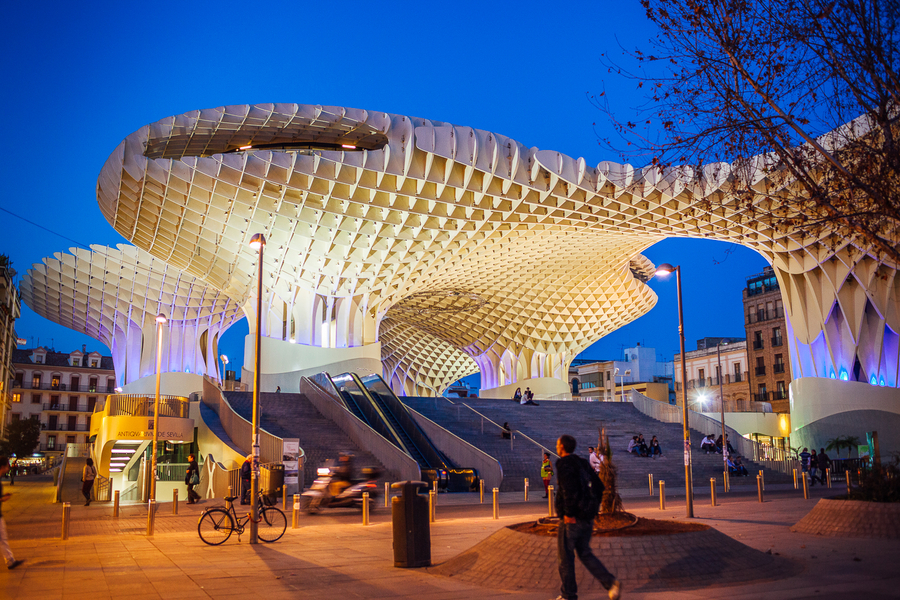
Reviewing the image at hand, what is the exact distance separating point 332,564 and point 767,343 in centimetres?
6013

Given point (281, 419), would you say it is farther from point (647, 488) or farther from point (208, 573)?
point (208, 573)

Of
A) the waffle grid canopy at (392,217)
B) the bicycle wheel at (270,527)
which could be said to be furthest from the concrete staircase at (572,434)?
the bicycle wheel at (270,527)

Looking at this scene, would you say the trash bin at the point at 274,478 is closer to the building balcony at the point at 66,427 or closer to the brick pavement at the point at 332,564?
the brick pavement at the point at 332,564

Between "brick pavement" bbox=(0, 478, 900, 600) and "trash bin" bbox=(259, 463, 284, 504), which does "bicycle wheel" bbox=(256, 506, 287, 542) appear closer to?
"brick pavement" bbox=(0, 478, 900, 600)

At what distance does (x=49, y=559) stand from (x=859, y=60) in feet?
43.4

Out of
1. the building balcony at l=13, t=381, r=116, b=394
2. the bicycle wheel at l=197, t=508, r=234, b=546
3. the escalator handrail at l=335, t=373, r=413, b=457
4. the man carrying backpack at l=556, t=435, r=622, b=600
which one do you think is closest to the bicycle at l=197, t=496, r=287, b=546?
the bicycle wheel at l=197, t=508, r=234, b=546

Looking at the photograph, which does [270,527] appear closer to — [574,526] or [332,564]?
[332,564]

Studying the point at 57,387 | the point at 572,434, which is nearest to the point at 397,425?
the point at 572,434

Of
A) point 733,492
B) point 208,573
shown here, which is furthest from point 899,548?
point 733,492

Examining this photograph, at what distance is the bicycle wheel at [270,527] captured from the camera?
44.1 ft

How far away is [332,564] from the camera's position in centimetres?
1029

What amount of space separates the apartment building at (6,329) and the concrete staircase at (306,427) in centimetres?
3489

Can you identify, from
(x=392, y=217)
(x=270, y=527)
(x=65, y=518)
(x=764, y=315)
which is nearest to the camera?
(x=65, y=518)

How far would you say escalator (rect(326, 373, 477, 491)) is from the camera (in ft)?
83.6
